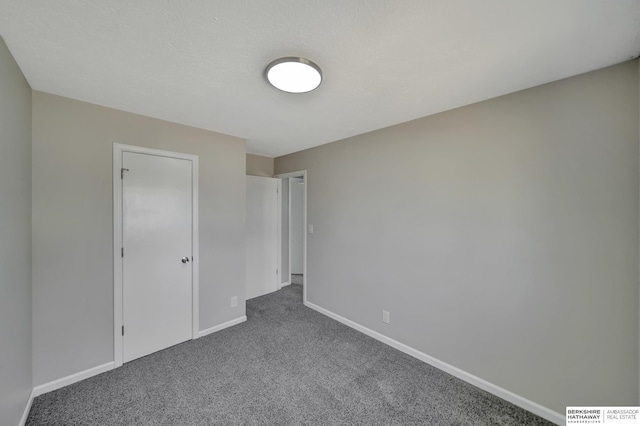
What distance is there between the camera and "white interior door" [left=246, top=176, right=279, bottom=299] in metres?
4.00

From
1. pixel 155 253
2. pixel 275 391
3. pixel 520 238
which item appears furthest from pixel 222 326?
pixel 520 238

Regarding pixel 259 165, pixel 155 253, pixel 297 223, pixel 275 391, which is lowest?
pixel 275 391

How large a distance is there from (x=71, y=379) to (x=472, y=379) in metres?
3.41

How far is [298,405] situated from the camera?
71.7 inches

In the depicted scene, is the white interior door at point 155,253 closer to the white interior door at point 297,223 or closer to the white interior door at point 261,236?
the white interior door at point 261,236

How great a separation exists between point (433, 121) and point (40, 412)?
3949 mm

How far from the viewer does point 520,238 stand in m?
1.85

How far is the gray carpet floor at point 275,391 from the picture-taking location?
1707mm

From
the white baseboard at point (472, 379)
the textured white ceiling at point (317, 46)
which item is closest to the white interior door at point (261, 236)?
the white baseboard at point (472, 379)

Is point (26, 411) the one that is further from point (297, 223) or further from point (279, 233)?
point (297, 223)

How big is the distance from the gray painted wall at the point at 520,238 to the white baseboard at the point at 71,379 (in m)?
2.64

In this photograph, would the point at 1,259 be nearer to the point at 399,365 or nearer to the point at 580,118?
the point at 399,365

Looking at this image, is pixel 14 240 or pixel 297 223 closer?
pixel 14 240

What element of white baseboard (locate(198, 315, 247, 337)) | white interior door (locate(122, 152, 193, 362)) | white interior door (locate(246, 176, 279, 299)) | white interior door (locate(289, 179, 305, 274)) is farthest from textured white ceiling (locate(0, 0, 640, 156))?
white interior door (locate(289, 179, 305, 274))
